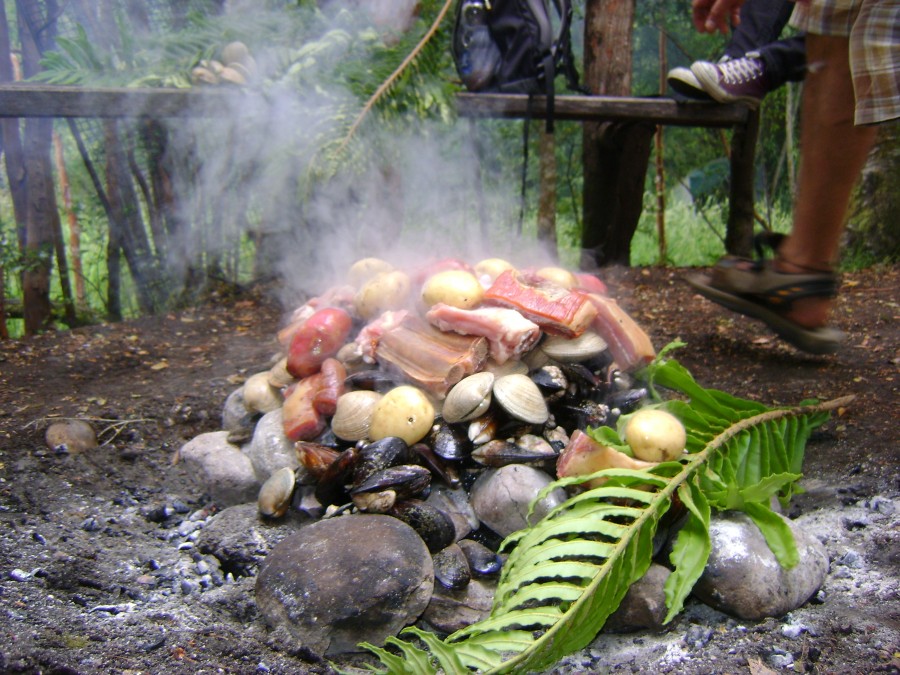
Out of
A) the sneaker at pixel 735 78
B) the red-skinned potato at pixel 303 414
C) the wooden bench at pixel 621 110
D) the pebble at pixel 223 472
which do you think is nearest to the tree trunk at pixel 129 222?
the wooden bench at pixel 621 110

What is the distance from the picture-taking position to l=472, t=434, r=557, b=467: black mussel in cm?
223

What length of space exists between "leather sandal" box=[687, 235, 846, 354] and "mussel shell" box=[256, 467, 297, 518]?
5.84 feet

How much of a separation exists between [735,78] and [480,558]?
3539mm

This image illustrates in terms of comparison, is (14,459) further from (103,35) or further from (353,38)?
(103,35)

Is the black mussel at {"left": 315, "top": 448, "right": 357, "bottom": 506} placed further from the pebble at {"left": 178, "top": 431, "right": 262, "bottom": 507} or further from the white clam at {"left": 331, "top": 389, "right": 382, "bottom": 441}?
the pebble at {"left": 178, "top": 431, "right": 262, "bottom": 507}

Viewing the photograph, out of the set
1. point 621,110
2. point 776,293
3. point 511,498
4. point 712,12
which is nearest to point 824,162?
point 776,293

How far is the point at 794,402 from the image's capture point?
8.95 feet

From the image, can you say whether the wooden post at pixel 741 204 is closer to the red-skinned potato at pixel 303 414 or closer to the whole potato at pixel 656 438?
the whole potato at pixel 656 438

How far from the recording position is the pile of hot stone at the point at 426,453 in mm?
1841

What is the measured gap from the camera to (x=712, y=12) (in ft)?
9.91

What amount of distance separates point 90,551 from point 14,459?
0.69 m

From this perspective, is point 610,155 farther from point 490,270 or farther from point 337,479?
point 337,479

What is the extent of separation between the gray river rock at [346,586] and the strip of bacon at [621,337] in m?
1.00

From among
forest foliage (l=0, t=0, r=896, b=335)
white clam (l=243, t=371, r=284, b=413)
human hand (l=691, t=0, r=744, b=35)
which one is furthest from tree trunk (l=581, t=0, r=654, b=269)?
white clam (l=243, t=371, r=284, b=413)
